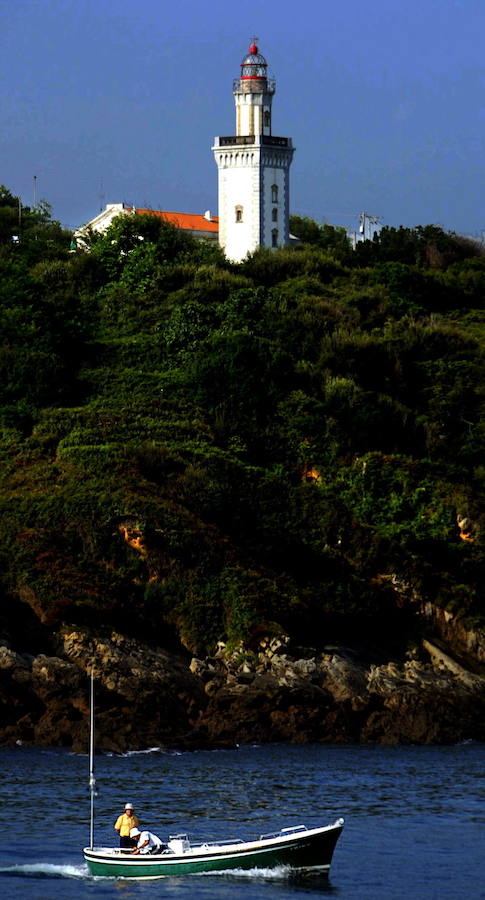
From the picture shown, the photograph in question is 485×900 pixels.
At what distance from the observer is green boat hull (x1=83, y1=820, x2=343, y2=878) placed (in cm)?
3469

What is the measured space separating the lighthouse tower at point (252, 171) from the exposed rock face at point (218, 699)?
4469cm

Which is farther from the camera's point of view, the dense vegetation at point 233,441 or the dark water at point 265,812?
the dense vegetation at point 233,441

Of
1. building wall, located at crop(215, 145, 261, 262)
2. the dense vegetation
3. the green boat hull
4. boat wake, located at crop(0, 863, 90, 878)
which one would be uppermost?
building wall, located at crop(215, 145, 261, 262)

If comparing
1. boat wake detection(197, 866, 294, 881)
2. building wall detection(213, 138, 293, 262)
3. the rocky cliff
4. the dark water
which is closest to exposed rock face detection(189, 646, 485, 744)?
the rocky cliff

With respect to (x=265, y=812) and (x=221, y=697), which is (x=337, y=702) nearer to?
(x=221, y=697)

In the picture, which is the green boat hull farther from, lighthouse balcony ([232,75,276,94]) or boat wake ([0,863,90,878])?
lighthouse balcony ([232,75,276,94])

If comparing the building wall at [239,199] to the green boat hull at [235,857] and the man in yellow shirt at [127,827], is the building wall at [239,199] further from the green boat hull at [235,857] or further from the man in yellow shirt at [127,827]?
the green boat hull at [235,857]

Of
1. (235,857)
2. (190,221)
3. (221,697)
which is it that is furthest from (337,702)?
(190,221)

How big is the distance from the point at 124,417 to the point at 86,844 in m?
37.2

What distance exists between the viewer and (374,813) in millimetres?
43000

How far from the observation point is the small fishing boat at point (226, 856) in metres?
34.7

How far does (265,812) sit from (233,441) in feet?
108

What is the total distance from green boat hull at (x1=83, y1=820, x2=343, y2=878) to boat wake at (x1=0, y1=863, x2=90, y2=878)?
4.14 feet

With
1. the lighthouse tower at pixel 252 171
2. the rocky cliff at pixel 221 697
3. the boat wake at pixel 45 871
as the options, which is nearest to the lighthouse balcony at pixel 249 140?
the lighthouse tower at pixel 252 171
